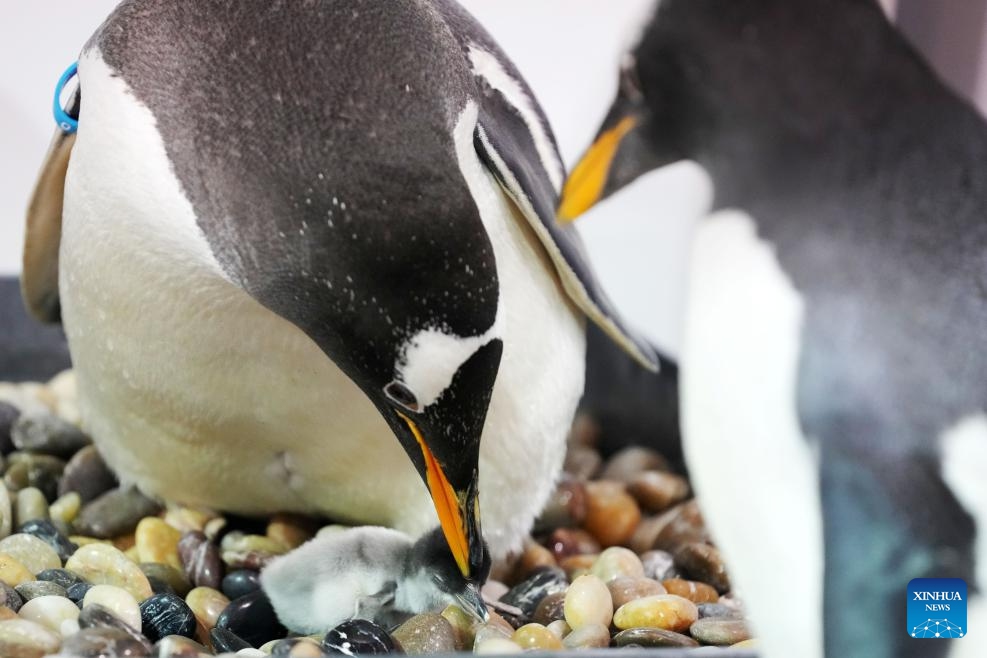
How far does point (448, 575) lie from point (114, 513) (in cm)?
51

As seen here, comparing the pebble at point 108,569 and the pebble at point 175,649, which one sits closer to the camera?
the pebble at point 175,649

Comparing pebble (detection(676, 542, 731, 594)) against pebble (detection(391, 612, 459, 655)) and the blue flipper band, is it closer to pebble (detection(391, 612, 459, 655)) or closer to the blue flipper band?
pebble (detection(391, 612, 459, 655))

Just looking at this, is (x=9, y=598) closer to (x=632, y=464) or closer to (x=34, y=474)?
(x=34, y=474)

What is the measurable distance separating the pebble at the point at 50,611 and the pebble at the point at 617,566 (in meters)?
0.54

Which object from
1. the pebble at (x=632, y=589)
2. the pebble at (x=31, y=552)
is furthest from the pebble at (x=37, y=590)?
the pebble at (x=632, y=589)

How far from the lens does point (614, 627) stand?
45.2 inches

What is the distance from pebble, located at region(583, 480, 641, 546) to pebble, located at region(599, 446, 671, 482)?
55 millimetres

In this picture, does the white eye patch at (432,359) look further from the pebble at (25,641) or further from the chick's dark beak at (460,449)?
the pebble at (25,641)

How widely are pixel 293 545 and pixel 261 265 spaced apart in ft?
1.67

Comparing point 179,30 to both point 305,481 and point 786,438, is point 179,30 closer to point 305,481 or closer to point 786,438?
point 305,481

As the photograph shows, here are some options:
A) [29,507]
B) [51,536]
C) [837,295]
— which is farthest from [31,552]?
[837,295]

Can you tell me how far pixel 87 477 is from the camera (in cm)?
157

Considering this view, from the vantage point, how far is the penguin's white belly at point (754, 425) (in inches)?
28.4

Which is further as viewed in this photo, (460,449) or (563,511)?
(563,511)
